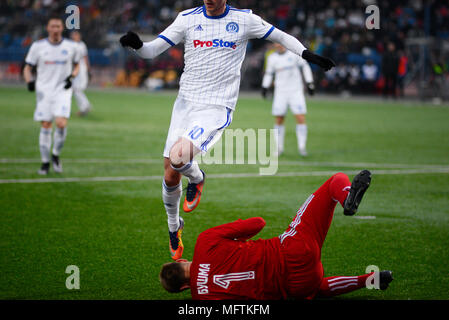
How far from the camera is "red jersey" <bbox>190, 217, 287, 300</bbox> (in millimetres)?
4777

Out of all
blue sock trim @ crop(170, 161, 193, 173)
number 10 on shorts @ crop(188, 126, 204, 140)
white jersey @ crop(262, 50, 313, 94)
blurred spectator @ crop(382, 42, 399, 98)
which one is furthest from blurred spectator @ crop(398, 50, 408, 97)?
blue sock trim @ crop(170, 161, 193, 173)

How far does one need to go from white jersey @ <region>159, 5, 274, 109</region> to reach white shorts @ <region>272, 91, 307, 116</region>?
25.1 ft

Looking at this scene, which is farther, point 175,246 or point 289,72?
point 289,72

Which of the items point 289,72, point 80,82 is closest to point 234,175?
point 289,72

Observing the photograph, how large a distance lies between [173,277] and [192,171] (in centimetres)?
182

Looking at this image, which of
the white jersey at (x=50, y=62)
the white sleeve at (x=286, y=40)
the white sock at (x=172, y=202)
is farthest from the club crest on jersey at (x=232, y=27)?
the white jersey at (x=50, y=62)

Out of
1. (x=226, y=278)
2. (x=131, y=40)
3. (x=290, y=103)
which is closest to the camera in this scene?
(x=226, y=278)

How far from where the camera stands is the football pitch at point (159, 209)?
5.85m

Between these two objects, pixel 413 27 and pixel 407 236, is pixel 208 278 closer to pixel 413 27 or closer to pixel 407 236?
pixel 407 236

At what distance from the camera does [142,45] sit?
6.33 meters

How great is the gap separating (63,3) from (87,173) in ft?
116

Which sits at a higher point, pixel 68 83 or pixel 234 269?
pixel 68 83
